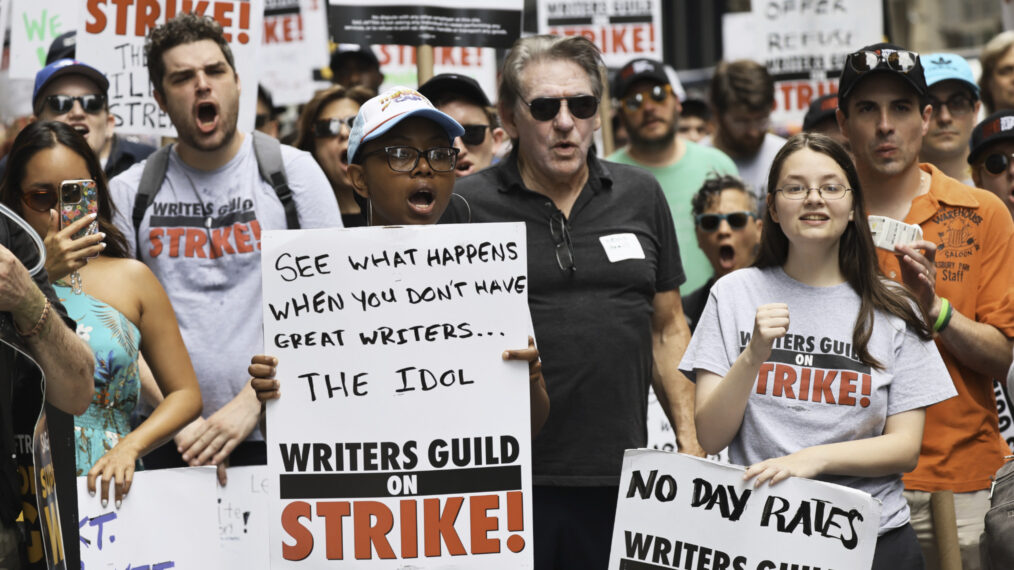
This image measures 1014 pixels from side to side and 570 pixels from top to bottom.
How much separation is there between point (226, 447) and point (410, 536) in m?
1.34

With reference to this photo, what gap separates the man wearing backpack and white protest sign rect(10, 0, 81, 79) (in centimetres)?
239

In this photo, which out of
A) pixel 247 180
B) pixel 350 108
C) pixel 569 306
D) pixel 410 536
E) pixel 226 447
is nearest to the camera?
pixel 410 536

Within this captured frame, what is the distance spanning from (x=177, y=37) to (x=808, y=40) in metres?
5.07

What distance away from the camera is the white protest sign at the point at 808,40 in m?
8.93

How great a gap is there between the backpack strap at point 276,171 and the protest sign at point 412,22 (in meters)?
1.22

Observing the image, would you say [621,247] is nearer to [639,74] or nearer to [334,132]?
[334,132]

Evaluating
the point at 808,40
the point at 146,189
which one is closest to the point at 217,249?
the point at 146,189

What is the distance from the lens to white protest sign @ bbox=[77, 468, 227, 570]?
13.5 ft

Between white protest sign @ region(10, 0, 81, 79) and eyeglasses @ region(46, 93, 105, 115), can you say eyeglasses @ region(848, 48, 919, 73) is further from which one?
white protest sign @ region(10, 0, 81, 79)

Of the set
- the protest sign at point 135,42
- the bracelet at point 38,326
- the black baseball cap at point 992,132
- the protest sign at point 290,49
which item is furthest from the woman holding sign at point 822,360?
the protest sign at point 290,49

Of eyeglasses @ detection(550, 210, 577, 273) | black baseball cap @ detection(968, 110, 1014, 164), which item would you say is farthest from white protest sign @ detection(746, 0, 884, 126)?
eyeglasses @ detection(550, 210, 577, 273)

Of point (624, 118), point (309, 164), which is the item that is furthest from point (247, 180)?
point (624, 118)

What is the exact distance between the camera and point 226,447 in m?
4.80

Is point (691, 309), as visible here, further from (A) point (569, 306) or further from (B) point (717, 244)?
(A) point (569, 306)
